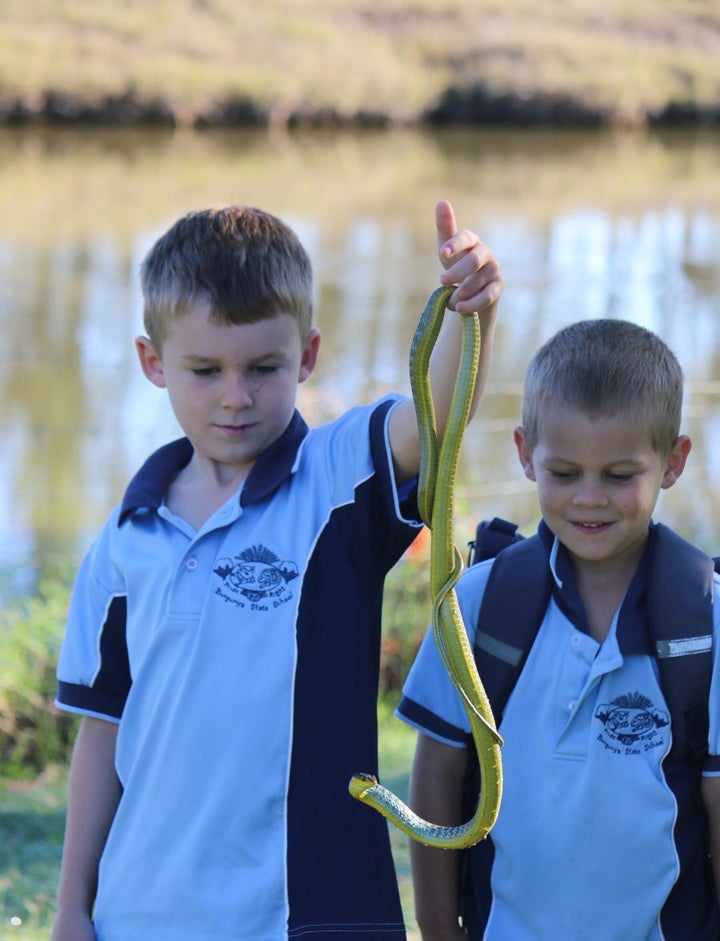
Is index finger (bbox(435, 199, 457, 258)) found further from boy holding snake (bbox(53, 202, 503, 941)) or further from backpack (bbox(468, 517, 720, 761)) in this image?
backpack (bbox(468, 517, 720, 761))

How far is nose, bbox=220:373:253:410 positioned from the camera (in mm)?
2010

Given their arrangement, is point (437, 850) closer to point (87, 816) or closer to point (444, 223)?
point (87, 816)

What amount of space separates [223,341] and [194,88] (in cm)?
2239

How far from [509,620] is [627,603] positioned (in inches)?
6.8

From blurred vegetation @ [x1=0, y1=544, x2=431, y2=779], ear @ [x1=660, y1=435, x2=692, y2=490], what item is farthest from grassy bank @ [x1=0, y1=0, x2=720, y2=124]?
ear @ [x1=660, y1=435, x2=692, y2=490]

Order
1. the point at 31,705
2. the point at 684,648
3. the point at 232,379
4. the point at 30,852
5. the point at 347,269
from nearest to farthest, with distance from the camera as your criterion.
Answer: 1. the point at 684,648
2. the point at 232,379
3. the point at 30,852
4. the point at 31,705
5. the point at 347,269

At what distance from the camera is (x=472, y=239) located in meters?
1.76

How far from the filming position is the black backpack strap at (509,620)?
199 cm

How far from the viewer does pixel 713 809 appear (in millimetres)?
1920

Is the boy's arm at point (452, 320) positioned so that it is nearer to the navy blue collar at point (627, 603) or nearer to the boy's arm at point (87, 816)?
the navy blue collar at point (627, 603)

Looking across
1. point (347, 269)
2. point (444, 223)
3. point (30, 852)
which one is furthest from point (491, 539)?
point (347, 269)

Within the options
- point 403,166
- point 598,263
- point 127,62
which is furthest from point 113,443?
point 127,62

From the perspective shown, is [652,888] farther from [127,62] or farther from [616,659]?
[127,62]

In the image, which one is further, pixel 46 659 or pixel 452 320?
pixel 46 659
